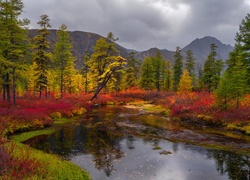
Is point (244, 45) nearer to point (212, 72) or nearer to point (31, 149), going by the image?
point (212, 72)

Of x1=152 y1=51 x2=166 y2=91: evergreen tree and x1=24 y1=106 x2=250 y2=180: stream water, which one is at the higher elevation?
x1=152 y1=51 x2=166 y2=91: evergreen tree

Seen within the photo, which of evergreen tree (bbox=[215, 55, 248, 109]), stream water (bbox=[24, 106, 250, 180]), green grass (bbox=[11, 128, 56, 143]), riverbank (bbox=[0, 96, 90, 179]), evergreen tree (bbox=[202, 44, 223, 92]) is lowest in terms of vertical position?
stream water (bbox=[24, 106, 250, 180])

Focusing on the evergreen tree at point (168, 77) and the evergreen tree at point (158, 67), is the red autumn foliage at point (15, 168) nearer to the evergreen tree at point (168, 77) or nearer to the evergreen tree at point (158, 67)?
the evergreen tree at point (158, 67)

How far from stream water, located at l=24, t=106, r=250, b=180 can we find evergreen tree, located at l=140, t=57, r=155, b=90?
40.3 meters

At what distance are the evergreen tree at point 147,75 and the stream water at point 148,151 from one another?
132 ft

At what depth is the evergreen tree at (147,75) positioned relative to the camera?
60963 millimetres

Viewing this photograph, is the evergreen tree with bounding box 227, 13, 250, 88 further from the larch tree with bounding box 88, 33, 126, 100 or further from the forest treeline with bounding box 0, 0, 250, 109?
the larch tree with bounding box 88, 33, 126, 100

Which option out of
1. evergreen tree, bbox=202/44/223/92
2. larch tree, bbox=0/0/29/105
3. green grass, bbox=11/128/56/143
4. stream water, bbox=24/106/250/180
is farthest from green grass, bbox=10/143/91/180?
evergreen tree, bbox=202/44/223/92

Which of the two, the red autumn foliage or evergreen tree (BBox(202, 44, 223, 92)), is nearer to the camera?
the red autumn foliage

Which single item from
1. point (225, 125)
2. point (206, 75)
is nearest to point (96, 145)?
point (225, 125)

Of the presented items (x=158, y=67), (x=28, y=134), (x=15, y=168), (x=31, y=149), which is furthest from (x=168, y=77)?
(x=15, y=168)

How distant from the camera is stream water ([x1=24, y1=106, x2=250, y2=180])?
11531 millimetres

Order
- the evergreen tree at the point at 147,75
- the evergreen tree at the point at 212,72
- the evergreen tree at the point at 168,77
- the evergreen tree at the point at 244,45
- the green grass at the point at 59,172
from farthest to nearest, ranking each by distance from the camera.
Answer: the evergreen tree at the point at 168,77
the evergreen tree at the point at 147,75
the evergreen tree at the point at 212,72
the evergreen tree at the point at 244,45
the green grass at the point at 59,172

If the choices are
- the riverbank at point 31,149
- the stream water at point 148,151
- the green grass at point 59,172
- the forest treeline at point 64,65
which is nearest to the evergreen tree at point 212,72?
Result: the forest treeline at point 64,65
